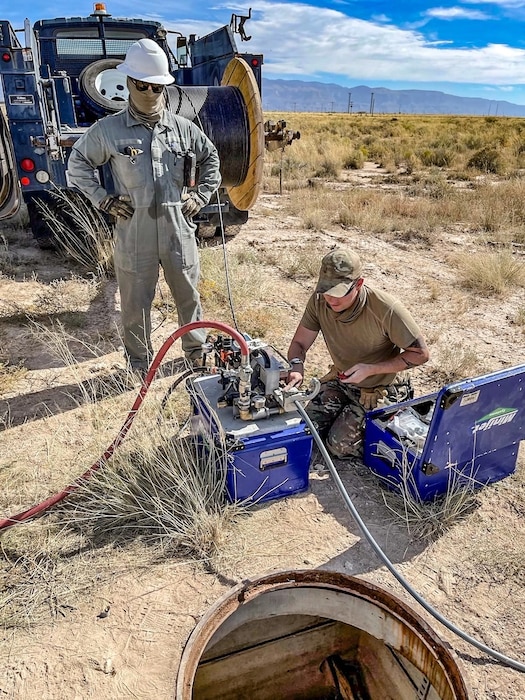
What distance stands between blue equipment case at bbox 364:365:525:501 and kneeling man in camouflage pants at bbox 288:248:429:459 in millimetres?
156

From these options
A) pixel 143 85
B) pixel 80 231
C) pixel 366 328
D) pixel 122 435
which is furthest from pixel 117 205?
pixel 80 231

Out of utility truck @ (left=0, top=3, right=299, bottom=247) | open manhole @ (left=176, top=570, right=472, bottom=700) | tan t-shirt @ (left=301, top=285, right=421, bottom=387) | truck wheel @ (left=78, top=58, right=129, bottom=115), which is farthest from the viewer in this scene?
truck wheel @ (left=78, top=58, right=129, bottom=115)

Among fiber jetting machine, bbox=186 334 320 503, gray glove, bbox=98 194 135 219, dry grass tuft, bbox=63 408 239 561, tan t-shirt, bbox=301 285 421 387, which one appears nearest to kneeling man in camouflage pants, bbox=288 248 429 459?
tan t-shirt, bbox=301 285 421 387

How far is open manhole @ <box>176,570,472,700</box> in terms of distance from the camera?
2.29 m

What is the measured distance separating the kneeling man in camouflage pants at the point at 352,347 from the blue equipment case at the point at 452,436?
6.1 inches

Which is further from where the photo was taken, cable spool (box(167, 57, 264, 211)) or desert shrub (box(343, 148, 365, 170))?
desert shrub (box(343, 148, 365, 170))

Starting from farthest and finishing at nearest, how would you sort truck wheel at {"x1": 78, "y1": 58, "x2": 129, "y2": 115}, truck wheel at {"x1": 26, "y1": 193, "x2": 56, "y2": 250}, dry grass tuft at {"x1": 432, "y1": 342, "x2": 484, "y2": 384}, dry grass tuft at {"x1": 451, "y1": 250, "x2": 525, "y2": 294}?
1. dry grass tuft at {"x1": 451, "y1": 250, "x2": 525, "y2": 294}
2. truck wheel at {"x1": 78, "y1": 58, "x2": 129, "y2": 115}
3. truck wheel at {"x1": 26, "y1": 193, "x2": 56, "y2": 250}
4. dry grass tuft at {"x1": 432, "y1": 342, "x2": 484, "y2": 384}

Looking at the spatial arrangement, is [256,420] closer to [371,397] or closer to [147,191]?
[371,397]

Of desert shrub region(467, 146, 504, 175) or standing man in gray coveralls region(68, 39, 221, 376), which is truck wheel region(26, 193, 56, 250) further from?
desert shrub region(467, 146, 504, 175)

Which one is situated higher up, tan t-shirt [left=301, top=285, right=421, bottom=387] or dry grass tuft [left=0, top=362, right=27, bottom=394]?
tan t-shirt [left=301, top=285, right=421, bottom=387]

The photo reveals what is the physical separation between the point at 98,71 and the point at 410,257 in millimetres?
4510

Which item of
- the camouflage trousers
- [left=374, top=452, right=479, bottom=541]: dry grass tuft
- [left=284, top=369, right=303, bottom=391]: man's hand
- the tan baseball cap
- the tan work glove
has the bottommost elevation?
[left=374, top=452, right=479, bottom=541]: dry grass tuft

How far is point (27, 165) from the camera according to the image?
4926 mm

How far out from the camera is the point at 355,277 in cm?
284
